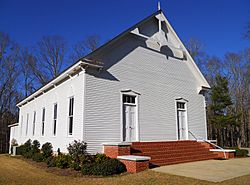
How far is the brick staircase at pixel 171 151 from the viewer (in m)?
11.5

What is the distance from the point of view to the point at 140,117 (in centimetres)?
1321

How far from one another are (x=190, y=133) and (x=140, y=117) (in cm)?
495

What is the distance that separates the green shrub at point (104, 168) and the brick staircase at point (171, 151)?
202cm

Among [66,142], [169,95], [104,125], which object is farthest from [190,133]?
[66,142]

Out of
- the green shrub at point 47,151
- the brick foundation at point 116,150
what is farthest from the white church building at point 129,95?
the brick foundation at point 116,150

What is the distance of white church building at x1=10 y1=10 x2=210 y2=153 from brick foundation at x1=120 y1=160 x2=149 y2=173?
2.16 meters

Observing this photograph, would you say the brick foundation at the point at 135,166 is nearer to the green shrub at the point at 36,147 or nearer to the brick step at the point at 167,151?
the brick step at the point at 167,151

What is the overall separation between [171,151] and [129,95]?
12.8ft

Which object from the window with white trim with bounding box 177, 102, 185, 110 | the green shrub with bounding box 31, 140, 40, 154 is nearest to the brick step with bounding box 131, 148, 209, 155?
the window with white trim with bounding box 177, 102, 185, 110

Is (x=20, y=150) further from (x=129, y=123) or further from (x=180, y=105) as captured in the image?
(x=180, y=105)

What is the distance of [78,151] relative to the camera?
33.7 ft

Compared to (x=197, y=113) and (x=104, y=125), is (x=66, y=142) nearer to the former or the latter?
(x=104, y=125)

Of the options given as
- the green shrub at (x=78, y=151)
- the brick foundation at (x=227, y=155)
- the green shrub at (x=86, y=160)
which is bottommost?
the brick foundation at (x=227, y=155)

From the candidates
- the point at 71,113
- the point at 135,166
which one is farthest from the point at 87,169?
the point at 71,113
